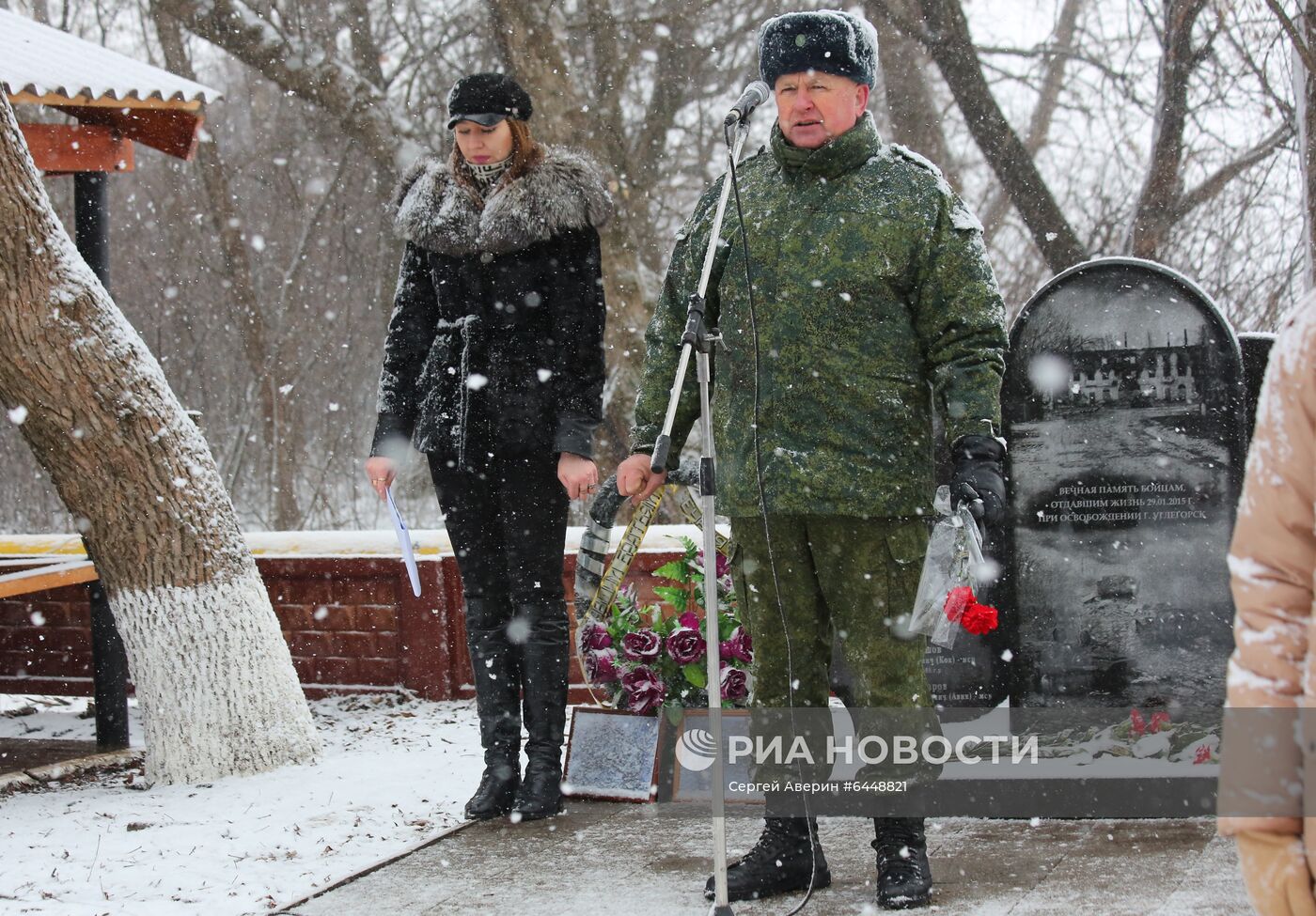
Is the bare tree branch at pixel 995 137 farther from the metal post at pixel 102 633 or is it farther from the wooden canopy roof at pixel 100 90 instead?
the metal post at pixel 102 633

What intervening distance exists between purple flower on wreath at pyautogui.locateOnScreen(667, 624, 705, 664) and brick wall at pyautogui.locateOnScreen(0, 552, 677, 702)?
6.39 ft

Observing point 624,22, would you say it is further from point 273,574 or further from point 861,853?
point 861,853

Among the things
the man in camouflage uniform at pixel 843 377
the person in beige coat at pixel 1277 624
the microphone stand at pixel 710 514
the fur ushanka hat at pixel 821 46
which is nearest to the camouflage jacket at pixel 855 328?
the man in camouflage uniform at pixel 843 377

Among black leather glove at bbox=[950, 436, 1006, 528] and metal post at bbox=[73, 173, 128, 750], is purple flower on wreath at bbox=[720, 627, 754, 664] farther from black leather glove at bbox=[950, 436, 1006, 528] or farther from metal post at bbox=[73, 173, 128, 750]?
metal post at bbox=[73, 173, 128, 750]

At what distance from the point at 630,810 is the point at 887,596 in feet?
5.01

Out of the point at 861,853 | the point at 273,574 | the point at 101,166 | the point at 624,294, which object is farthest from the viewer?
the point at 624,294

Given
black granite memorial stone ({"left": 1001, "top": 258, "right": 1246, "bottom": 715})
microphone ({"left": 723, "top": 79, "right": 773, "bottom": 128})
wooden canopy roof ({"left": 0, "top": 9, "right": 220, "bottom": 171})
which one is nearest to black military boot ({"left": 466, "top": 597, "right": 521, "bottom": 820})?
black granite memorial stone ({"left": 1001, "top": 258, "right": 1246, "bottom": 715})

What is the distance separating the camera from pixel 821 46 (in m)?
3.34

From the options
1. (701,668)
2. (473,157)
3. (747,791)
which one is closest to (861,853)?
(747,791)

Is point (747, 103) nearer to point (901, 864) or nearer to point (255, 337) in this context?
point (901, 864)

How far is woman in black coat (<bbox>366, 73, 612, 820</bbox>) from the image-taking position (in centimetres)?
432

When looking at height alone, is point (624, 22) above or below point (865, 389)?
above

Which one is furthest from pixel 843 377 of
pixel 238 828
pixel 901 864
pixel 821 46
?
pixel 238 828

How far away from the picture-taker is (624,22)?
1326 cm
